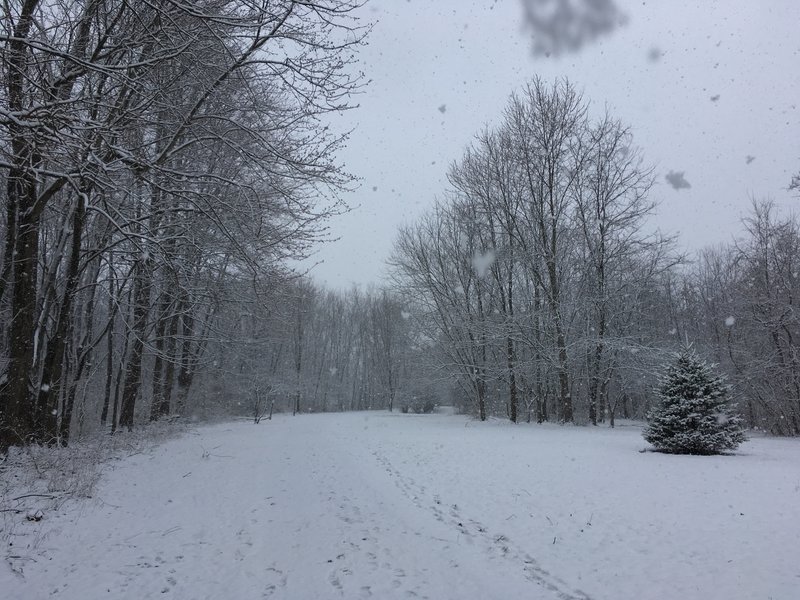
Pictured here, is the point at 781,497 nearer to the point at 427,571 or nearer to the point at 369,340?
the point at 427,571

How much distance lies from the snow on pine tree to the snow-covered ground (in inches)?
59.4

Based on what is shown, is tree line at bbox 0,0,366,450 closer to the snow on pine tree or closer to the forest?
the forest

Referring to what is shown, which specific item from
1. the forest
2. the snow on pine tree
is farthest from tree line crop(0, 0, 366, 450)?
the snow on pine tree

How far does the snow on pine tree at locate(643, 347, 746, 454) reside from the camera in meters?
11.9

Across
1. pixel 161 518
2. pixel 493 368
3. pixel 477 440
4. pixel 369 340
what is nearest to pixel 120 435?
pixel 161 518

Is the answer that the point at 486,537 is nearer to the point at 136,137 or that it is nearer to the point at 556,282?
the point at 136,137

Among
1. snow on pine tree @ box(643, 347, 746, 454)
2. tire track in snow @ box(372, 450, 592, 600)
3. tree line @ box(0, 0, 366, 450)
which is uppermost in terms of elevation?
tree line @ box(0, 0, 366, 450)

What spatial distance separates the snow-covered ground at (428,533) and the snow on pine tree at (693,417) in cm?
151

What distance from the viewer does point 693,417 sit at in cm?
1203

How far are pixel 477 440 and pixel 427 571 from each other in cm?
1075

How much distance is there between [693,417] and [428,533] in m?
9.16

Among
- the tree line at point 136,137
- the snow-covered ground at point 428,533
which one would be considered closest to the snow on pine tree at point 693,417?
the snow-covered ground at point 428,533

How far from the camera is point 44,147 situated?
16.9ft

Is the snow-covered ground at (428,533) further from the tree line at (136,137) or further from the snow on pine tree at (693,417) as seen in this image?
the tree line at (136,137)
